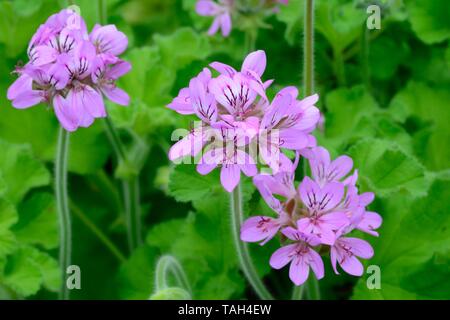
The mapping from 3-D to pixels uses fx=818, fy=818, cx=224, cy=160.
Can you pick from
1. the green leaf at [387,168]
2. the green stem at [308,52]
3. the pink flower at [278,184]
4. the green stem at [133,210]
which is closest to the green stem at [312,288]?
the green stem at [308,52]

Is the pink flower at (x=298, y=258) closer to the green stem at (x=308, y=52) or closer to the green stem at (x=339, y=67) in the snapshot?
the green stem at (x=308, y=52)

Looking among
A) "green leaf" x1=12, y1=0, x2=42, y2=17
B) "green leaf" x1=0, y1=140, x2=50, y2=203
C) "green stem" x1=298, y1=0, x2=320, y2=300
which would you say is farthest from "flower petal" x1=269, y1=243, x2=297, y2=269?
"green leaf" x1=12, y1=0, x2=42, y2=17

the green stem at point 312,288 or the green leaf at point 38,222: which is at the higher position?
the green leaf at point 38,222

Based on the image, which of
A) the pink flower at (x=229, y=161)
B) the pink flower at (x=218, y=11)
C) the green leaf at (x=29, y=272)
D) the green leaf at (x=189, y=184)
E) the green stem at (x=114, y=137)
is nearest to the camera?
the pink flower at (x=229, y=161)

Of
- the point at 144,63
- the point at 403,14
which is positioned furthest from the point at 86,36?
the point at 403,14

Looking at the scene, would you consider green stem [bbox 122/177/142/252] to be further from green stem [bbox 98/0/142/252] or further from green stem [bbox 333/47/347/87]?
green stem [bbox 333/47/347/87]

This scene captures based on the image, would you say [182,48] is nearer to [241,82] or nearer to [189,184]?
[189,184]
